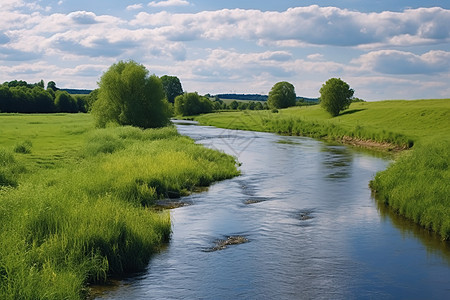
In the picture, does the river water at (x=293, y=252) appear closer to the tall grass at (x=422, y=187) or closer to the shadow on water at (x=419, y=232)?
the shadow on water at (x=419, y=232)

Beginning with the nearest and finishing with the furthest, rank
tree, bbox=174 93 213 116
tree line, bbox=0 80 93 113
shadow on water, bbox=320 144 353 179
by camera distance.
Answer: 1. shadow on water, bbox=320 144 353 179
2. tree line, bbox=0 80 93 113
3. tree, bbox=174 93 213 116

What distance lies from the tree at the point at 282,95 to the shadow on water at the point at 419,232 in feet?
403

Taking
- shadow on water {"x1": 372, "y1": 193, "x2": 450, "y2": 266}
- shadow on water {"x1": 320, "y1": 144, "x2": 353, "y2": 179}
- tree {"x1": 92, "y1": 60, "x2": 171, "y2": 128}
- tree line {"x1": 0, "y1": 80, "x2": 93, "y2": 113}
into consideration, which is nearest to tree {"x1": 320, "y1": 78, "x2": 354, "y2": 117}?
shadow on water {"x1": 320, "y1": 144, "x2": 353, "y2": 179}

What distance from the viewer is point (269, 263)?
15.0m

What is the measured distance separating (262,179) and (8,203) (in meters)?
19.0

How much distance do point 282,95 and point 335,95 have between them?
5501 centimetres

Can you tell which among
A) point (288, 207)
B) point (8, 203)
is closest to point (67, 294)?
point (8, 203)

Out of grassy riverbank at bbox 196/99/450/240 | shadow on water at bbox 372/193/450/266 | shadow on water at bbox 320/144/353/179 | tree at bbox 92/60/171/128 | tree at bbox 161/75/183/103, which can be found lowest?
shadow on water at bbox 372/193/450/266

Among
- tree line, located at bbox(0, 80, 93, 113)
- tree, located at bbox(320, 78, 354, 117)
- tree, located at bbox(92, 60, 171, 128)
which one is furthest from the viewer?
tree line, located at bbox(0, 80, 93, 113)

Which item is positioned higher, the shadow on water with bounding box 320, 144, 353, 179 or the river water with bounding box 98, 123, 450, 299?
the shadow on water with bounding box 320, 144, 353, 179

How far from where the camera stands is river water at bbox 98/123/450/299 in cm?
1302

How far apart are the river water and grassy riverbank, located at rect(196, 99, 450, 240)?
855mm

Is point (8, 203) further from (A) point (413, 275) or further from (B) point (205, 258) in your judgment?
(A) point (413, 275)

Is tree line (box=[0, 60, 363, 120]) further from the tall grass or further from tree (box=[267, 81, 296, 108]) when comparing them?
the tall grass
